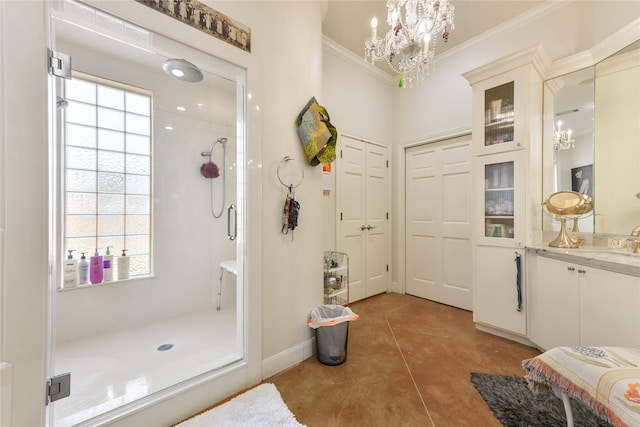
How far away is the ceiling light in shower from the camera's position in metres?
1.68

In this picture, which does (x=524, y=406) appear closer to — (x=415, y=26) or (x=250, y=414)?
(x=250, y=414)

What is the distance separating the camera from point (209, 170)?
110 inches

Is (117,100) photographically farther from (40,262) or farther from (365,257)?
(365,257)

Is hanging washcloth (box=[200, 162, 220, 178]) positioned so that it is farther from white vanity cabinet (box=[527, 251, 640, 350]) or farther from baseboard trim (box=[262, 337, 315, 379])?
white vanity cabinet (box=[527, 251, 640, 350])

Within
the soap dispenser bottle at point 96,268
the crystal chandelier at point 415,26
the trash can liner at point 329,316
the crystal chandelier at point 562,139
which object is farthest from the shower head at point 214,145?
the crystal chandelier at point 562,139

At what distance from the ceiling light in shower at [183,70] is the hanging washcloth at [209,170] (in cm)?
89

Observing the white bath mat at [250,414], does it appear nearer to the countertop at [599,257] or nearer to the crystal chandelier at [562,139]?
the countertop at [599,257]

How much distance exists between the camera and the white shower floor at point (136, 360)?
1.33 m

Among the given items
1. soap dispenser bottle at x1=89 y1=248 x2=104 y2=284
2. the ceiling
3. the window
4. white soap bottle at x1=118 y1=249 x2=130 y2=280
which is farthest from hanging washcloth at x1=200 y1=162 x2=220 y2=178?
the ceiling

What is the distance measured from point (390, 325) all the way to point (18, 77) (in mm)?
3035

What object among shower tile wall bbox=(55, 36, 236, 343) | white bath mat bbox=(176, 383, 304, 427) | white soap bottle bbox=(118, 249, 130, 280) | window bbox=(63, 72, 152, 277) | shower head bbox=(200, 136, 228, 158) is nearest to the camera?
white bath mat bbox=(176, 383, 304, 427)

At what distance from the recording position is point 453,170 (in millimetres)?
3080

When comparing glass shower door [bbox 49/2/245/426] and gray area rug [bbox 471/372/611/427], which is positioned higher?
glass shower door [bbox 49/2/245/426]

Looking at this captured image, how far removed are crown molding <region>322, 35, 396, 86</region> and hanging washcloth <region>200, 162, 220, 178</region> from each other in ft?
6.20
